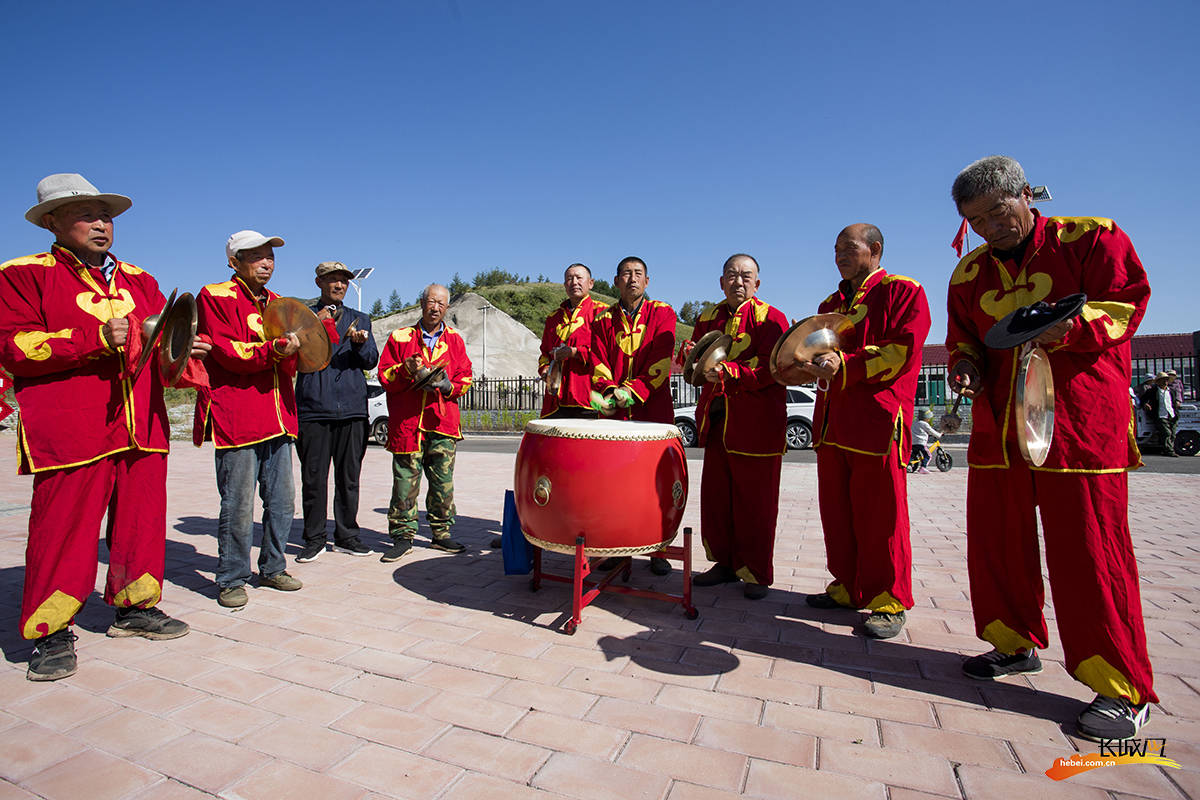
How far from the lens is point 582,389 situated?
4.48 m

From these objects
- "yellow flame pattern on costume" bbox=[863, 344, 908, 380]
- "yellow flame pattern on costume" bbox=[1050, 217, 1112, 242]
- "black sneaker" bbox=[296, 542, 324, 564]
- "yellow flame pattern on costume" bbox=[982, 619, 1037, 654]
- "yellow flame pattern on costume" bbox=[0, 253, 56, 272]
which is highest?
"yellow flame pattern on costume" bbox=[1050, 217, 1112, 242]

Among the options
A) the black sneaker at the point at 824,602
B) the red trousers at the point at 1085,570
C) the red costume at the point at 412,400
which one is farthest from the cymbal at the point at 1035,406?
the red costume at the point at 412,400

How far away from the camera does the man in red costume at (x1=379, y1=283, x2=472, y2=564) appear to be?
186 inches

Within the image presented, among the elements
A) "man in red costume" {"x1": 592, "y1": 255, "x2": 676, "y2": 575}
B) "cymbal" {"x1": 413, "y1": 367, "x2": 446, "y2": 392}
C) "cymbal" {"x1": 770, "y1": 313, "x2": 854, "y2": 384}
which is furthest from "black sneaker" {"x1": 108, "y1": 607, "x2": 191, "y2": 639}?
"cymbal" {"x1": 770, "y1": 313, "x2": 854, "y2": 384}

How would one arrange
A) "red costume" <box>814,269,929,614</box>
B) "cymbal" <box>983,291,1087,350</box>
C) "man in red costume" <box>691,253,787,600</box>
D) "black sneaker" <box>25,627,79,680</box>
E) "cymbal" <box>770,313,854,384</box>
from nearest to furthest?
1. "cymbal" <box>983,291,1087,350</box>
2. "black sneaker" <box>25,627,79,680</box>
3. "cymbal" <box>770,313,854,384</box>
4. "red costume" <box>814,269,929,614</box>
5. "man in red costume" <box>691,253,787,600</box>

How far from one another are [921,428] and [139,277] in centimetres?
1012

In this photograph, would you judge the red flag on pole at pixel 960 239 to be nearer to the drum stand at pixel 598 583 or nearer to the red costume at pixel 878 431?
the red costume at pixel 878 431

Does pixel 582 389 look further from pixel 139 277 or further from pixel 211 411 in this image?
pixel 139 277

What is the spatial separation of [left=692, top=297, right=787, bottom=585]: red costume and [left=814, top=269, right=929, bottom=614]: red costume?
1.41 ft

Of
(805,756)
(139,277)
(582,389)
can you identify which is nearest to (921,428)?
(582,389)

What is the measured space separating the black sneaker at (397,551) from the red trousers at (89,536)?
1.57 metres

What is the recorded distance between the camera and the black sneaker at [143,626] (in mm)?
3049

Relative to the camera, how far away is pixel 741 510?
382 centimetres

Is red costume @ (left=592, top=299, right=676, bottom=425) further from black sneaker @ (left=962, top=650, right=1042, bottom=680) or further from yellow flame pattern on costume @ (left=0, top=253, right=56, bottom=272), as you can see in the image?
yellow flame pattern on costume @ (left=0, top=253, right=56, bottom=272)
